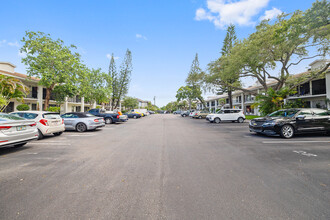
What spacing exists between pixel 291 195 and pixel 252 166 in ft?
4.61

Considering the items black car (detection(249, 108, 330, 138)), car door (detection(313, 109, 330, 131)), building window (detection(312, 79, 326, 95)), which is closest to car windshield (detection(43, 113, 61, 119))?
black car (detection(249, 108, 330, 138))

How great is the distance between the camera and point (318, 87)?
82.9 ft

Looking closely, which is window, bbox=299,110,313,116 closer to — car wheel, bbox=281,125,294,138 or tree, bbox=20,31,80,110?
car wheel, bbox=281,125,294,138

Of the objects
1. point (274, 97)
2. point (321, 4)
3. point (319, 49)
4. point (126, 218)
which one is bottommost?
point (126, 218)

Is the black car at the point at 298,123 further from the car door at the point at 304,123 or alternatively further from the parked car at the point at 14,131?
the parked car at the point at 14,131

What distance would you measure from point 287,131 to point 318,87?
24837 millimetres

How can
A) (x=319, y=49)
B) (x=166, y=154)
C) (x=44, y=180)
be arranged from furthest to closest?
1. (x=319, y=49)
2. (x=166, y=154)
3. (x=44, y=180)

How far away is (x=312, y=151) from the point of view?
5.59m

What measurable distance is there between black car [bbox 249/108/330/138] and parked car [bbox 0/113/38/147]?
10447 mm

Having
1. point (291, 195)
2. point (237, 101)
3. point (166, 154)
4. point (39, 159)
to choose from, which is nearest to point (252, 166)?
Result: point (291, 195)

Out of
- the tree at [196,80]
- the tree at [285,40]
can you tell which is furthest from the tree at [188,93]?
the tree at [285,40]

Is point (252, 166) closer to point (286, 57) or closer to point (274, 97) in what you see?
point (274, 97)

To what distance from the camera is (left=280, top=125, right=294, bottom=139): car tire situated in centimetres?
811

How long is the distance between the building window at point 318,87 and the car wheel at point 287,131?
23808 millimetres
